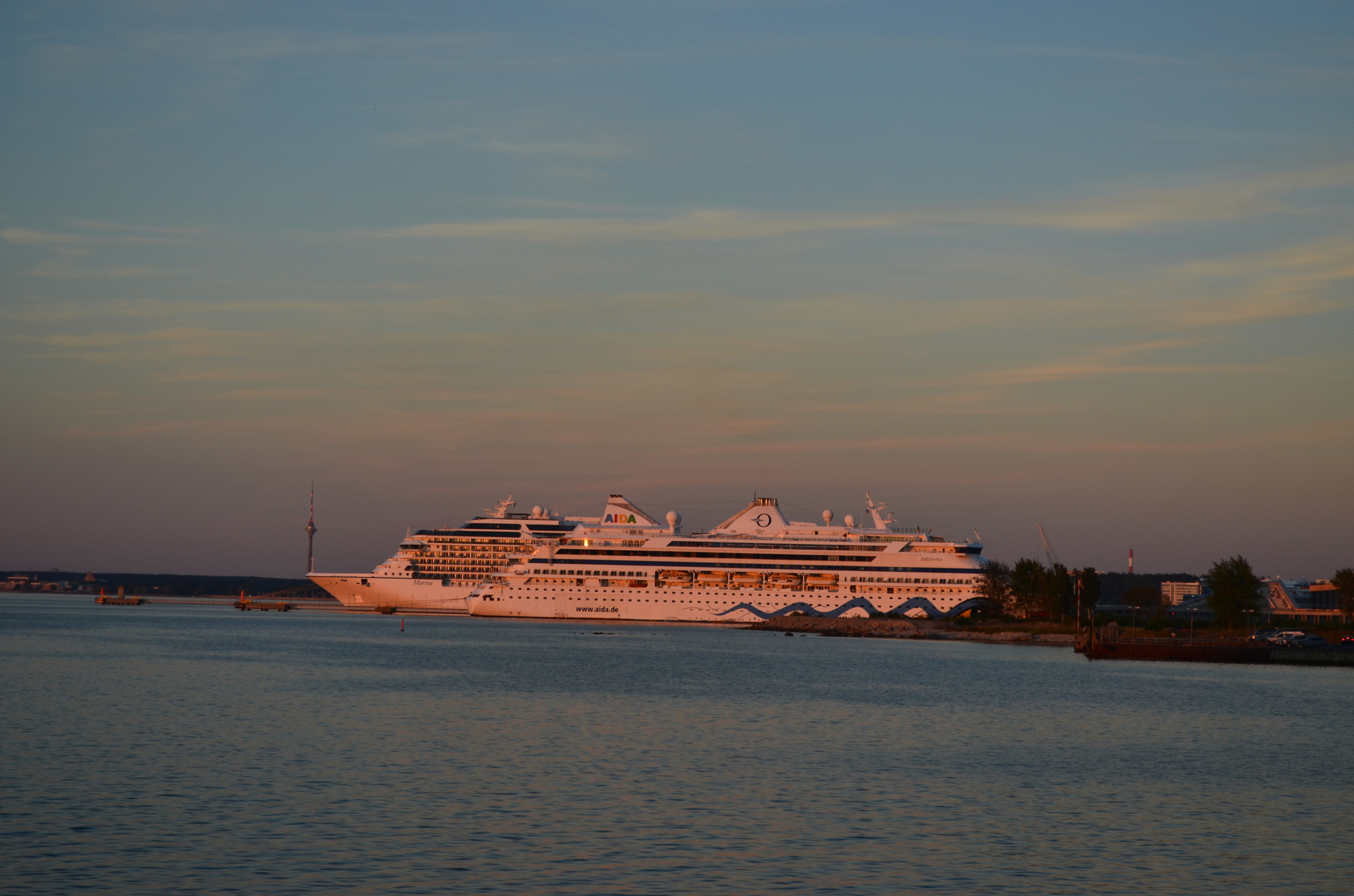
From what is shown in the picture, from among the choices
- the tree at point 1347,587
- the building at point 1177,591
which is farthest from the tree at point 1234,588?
the building at point 1177,591

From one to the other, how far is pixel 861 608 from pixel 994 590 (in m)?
11.8

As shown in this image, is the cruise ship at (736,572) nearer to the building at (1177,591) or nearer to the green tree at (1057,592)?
the green tree at (1057,592)

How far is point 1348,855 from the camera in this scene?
21.5 metres

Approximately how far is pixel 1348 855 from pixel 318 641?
70953 millimetres

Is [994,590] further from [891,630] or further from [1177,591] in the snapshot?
[1177,591]

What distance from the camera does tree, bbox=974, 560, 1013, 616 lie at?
371ft

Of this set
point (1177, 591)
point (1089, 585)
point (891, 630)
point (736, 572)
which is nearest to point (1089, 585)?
point (1089, 585)

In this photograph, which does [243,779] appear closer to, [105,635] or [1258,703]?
[1258,703]

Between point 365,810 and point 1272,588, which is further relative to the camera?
point 1272,588

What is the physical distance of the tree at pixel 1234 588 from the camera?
3728 inches

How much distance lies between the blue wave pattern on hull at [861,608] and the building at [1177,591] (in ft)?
229

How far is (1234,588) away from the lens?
9488 centimetres

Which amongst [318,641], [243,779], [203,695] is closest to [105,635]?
[318,641]

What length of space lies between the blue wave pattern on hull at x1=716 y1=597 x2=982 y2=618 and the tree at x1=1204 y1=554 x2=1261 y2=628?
879 inches
